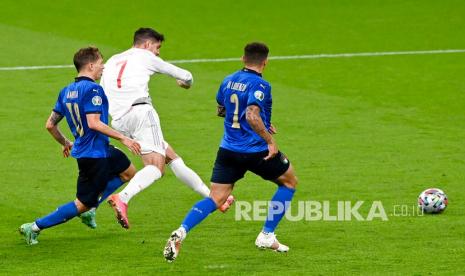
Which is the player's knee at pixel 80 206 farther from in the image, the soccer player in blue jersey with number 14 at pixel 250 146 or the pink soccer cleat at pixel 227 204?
the pink soccer cleat at pixel 227 204

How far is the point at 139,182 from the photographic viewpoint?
12.1 m

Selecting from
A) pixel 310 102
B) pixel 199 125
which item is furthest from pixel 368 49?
pixel 199 125

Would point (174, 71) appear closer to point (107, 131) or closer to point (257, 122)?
point (107, 131)

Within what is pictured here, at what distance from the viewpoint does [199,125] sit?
18812 millimetres

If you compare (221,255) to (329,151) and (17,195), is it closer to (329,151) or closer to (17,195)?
(17,195)

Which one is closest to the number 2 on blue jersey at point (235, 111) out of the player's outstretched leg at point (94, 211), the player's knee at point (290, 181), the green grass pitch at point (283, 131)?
the player's knee at point (290, 181)

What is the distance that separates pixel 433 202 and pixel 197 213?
3.17 meters

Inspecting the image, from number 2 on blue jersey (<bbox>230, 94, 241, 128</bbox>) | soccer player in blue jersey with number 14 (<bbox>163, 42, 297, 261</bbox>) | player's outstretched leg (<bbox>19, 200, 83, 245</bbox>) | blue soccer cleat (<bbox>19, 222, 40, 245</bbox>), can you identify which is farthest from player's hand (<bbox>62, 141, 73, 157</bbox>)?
number 2 on blue jersey (<bbox>230, 94, 241, 128</bbox>)

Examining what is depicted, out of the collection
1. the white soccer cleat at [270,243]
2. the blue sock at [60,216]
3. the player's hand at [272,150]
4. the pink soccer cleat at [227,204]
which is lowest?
the white soccer cleat at [270,243]

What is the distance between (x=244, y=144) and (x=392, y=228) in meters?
2.11

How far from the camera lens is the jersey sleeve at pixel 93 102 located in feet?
37.6

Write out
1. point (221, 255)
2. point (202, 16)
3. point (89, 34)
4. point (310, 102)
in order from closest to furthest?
point (221, 255), point (310, 102), point (89, 34), point (202, 16)

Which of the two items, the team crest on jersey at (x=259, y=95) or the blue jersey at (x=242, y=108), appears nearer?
the team crest on jersey at (x=259, y=95)

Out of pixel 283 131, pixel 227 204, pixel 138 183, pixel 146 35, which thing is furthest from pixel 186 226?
pixel 283 131
